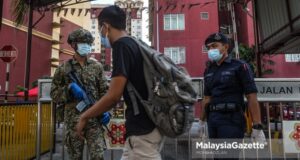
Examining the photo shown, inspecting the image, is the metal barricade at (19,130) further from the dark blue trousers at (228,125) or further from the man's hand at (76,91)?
the dark blue trousers at (228,125)

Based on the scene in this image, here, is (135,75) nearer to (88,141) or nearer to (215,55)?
(88,141)

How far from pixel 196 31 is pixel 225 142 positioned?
2657 cm

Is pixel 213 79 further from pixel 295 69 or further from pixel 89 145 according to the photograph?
pixel 295 69

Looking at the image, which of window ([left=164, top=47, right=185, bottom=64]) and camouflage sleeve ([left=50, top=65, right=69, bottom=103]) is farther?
window ([left=164, top=47, right=185, bottom=64])

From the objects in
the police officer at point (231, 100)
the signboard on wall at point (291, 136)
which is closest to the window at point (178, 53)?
the signboard on wall at point (291, 136)

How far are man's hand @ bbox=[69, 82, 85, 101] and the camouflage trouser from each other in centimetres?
24

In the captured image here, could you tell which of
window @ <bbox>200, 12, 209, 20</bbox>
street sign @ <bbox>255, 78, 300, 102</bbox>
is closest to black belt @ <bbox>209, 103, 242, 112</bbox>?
street sign @ <bbox>255, 78, 300, 102</bbox>

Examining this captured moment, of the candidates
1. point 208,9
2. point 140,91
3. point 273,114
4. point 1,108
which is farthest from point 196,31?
point 140,91

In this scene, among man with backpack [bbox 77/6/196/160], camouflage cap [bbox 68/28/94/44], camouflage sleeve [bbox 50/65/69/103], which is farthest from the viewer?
camouflage cap [bbox 68/28/94/44]

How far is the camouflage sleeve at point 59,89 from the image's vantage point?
4.04 m

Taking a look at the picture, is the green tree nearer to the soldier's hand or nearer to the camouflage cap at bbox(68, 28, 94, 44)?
the camouflage cap at bbox(68, 28, 94, 44)

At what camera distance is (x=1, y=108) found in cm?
586

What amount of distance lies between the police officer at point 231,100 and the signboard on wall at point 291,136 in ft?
5.55

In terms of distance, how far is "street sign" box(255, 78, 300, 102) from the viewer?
19.3 ft
